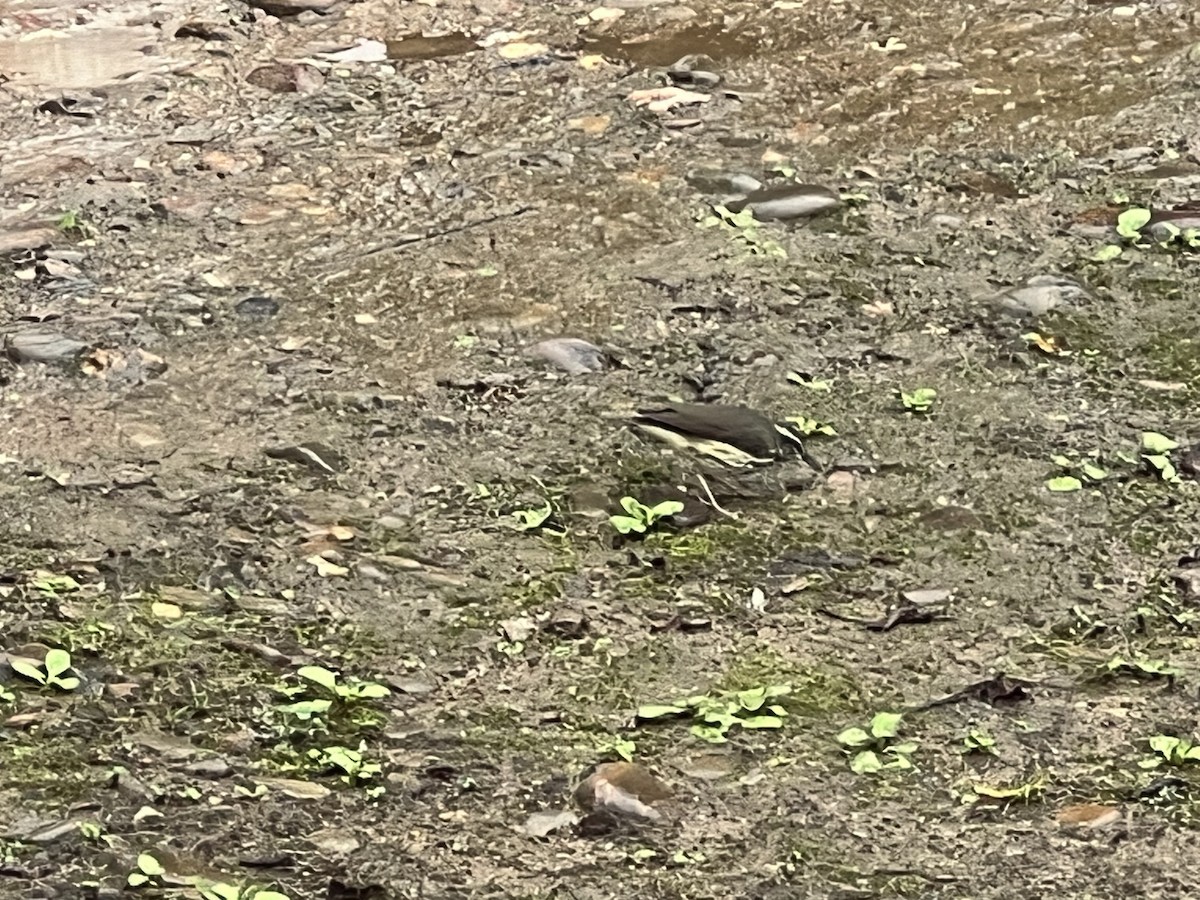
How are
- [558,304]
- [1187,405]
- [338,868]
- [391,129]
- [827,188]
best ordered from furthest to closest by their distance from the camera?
1. [391,129]
2. [827,188]
3. [558,304]
4. [1187,405]
5. [338,868]

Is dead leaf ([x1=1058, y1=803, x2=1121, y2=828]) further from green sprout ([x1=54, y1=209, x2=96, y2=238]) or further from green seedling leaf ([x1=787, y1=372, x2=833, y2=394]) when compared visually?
green sprout ([x1=54, y1=209, x2=96, y2=238])

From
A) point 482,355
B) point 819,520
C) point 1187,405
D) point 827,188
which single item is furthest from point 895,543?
point 827,188

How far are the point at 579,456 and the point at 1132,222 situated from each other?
140 centimetres

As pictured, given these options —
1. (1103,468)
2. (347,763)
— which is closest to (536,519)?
(347,763)

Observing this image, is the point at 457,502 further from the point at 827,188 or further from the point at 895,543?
the point at 827,188

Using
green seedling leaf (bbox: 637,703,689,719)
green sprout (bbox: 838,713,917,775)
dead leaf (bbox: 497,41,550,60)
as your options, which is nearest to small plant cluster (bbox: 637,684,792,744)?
green seedling leaf (bbox: 637,703,689,719)

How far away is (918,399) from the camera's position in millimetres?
3047

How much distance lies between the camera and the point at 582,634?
2.56 meters

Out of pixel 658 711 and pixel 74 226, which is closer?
pixel 658 711

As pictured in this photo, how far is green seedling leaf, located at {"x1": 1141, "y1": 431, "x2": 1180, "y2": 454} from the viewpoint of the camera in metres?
2.90

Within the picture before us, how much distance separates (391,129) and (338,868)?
223 centimetres

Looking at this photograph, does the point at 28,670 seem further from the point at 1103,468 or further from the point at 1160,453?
the point at 1160,453

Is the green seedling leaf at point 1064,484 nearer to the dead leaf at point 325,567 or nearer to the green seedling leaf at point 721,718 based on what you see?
the green seedling leaf at point 721,718

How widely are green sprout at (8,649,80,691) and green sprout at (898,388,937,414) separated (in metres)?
1.50
